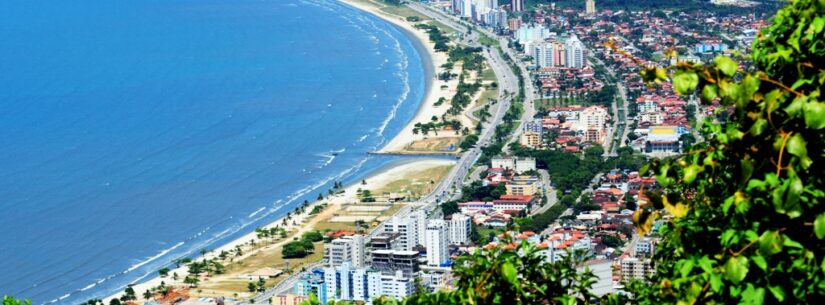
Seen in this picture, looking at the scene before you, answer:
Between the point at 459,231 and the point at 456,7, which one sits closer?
the point at 459,231

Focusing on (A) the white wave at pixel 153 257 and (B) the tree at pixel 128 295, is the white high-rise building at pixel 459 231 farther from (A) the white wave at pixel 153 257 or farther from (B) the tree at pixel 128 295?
(B) the tree at pixel 128 295

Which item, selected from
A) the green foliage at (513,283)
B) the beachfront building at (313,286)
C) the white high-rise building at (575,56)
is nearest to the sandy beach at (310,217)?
the beachfront building at (313,286)

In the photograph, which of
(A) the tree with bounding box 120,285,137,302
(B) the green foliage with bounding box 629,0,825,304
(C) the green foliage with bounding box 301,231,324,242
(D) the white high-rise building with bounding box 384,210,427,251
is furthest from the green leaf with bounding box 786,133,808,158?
(C) the green foliage with bounding box 301,231,324,242

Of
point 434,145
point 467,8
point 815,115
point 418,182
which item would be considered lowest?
point 418,182

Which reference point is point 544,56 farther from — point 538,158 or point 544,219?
point 544,219

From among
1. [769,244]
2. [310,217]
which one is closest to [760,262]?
[769,244]

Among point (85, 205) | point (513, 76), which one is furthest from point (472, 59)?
point (85, 205)

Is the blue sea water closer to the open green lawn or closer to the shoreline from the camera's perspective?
the shoreline
